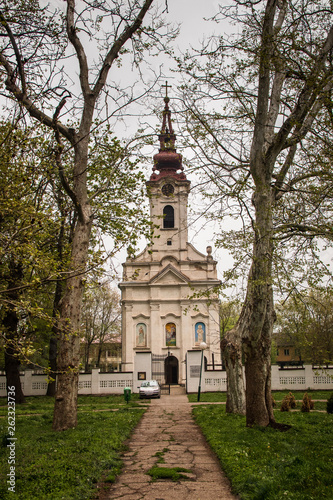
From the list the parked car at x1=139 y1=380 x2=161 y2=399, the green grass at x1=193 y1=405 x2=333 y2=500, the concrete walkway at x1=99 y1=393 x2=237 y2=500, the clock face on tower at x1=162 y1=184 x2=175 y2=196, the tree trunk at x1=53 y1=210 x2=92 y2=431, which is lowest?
the parked car at x1=139 y1=380 x2=161 y2=399

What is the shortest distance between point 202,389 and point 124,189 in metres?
15.9

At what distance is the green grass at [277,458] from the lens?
221 inches

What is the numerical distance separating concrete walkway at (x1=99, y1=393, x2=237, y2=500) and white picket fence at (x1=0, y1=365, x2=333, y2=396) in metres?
13.5

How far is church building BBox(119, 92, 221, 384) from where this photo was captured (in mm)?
37906

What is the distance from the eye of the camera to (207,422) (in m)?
12.6

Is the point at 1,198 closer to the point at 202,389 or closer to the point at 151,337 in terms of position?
the point at 202,389

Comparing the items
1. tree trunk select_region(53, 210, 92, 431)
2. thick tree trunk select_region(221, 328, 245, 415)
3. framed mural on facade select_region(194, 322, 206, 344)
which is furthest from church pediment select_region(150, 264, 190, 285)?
tree trunk select_region(53, 210, 92, 431)

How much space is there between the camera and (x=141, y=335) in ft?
127

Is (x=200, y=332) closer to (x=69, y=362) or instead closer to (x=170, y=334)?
(x=170, y=334)

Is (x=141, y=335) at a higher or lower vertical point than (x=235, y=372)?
higher

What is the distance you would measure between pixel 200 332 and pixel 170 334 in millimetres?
2549

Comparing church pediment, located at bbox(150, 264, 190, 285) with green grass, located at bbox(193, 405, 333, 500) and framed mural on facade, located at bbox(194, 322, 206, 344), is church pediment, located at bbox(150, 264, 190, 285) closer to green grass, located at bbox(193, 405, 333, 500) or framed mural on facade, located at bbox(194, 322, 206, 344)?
framed mural on facade, located at bbox(194, 322, 206, 344)

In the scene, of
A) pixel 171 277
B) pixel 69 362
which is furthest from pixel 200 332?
pixel 69 362

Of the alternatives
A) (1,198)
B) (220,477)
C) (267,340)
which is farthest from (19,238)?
(267,340)
